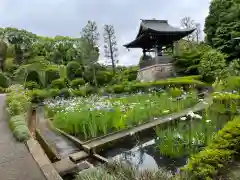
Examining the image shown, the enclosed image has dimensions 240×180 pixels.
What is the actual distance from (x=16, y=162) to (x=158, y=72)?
56.6 ft

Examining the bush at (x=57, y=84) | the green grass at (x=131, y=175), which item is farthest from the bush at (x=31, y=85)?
the green grass at (x=131, y=175)

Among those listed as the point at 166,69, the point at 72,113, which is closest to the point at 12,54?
the point at 166,69

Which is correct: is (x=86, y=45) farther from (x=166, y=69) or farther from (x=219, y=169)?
(x=219, y=169)

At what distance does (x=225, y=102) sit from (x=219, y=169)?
16.5 feet

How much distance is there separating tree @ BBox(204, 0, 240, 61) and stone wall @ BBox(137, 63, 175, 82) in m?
5.58

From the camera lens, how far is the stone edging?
2755 millimetres

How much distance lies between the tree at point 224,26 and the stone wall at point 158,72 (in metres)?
5.58

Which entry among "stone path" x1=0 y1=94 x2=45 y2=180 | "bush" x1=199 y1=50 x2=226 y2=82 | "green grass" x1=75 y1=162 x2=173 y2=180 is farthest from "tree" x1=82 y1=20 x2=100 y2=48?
"green grass" x1=75 y1=162 x2=173 y2=180

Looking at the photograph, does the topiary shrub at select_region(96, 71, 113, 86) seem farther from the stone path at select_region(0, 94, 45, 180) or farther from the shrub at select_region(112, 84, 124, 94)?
the stone path at select_region(0, 94, 45, 180)

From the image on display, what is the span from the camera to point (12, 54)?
950 inches

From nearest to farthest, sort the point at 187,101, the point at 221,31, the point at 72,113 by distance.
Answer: the point at 72,113 < the point at 187,101 < the point at 221,31

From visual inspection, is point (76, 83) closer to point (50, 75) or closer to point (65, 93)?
point (50, 75)

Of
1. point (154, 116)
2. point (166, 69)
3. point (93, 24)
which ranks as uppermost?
point (93, 24)

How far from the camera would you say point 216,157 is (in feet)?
6.93
